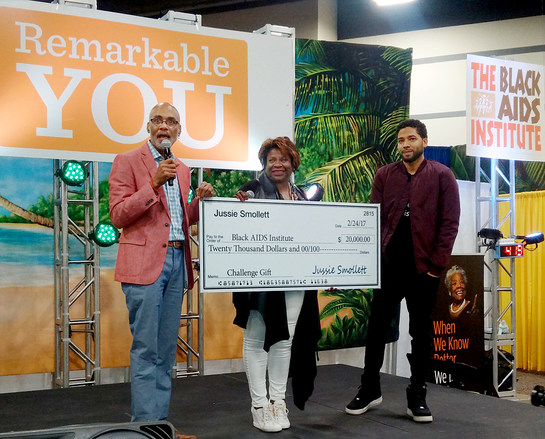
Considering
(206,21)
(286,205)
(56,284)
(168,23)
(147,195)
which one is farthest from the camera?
(206,21)

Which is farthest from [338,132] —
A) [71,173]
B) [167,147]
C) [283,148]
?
[167,147]

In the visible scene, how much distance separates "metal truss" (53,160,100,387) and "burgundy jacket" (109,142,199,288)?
1.76 metres

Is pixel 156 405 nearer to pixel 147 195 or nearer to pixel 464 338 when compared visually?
pixel 147 195

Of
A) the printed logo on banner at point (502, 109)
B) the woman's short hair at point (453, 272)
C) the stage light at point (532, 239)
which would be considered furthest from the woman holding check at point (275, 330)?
the stage light at point (532, 239)

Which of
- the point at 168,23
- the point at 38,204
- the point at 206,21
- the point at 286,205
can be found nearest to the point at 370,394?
the point at 286,205

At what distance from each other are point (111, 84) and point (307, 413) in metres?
2.20

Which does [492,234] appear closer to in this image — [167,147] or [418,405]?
[418,405]

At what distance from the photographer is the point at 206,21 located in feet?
32.7

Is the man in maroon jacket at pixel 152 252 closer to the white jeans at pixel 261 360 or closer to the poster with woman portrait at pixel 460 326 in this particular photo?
the white jeans at pixel 261 360

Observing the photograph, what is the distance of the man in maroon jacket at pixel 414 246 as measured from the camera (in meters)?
3.38

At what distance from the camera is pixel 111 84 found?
4066 mm

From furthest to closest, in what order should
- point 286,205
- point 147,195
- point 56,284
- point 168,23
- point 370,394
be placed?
point 56,284 → point 168,23 → point 370,394 → point 286,205 → point 147,195

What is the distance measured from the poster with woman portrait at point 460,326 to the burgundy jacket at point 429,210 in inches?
104

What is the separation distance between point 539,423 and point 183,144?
8.29 feet
